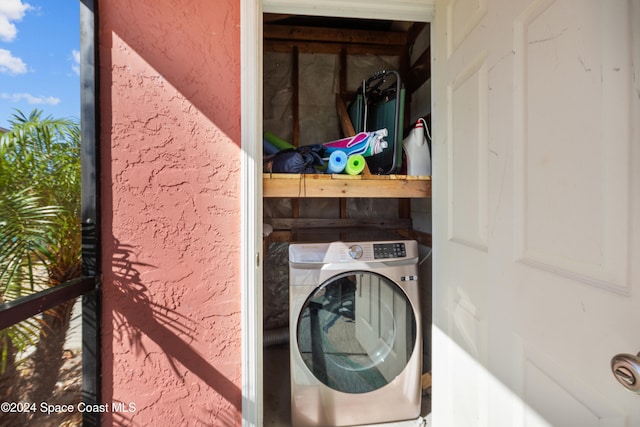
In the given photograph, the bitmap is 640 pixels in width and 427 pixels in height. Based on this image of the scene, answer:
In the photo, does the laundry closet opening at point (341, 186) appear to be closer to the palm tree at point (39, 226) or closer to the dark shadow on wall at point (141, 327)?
the dark shadow on wall at point (141, 327)

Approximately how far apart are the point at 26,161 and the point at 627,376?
1.77m

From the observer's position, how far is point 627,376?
0.48 m

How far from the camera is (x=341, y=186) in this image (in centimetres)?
142

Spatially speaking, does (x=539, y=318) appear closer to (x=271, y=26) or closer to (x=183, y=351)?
(x=183, y=351)

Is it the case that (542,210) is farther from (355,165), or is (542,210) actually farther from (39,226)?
(39,226)

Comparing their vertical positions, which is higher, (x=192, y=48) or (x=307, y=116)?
(x=307, y=116)

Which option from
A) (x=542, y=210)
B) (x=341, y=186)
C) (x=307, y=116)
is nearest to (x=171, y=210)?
(x=341, y=186)

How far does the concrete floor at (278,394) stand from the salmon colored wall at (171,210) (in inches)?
17.9

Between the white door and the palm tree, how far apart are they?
1.60 m

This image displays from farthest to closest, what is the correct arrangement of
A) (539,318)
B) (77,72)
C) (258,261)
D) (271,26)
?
(271,26)
(258,261)
(77,72)
(539,318)

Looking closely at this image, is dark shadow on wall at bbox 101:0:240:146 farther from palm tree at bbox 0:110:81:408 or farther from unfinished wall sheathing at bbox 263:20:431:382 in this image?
unfinished wall sheathing at bbox 263:20:431:382

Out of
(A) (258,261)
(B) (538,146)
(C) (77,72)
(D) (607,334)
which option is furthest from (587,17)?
(C) (77,72)

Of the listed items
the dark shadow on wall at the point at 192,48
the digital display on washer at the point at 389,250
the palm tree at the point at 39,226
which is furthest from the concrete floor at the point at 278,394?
the dark shadow on wall at the point at 192,48

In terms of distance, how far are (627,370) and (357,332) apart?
1.13 meters
